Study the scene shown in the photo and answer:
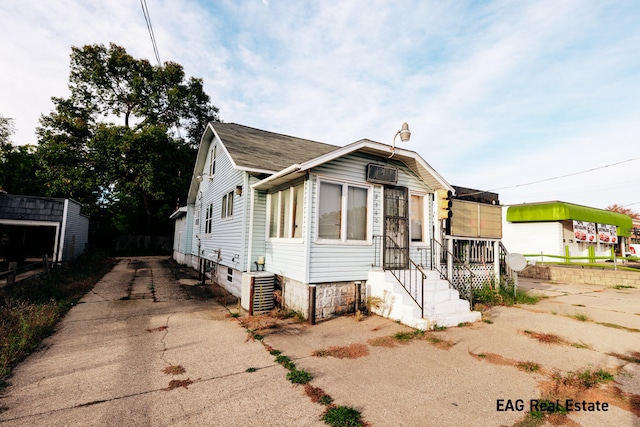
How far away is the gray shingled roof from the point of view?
896 cm

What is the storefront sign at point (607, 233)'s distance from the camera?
21.9 metres

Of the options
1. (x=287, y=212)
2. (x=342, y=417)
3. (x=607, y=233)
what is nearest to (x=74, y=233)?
(x=287, y=212)

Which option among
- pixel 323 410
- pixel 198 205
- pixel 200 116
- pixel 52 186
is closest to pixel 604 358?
pixel 323 410

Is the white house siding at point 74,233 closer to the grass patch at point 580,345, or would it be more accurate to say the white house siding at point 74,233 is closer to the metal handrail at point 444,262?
the metal handrail at point 444,262

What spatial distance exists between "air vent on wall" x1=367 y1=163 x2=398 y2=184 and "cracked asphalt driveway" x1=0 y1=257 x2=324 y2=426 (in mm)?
5138

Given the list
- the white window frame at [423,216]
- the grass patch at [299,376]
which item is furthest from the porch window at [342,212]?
the grass patch at [299,376]

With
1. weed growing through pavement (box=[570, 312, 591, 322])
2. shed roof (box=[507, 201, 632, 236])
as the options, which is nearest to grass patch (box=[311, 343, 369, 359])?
weed growing through pavement (box=[570, 312, 591, 322])

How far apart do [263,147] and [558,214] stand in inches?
768

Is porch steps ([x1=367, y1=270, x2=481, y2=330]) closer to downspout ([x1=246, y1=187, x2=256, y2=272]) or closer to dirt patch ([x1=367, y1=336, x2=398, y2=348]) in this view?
dirt patch ([x1=367, y1=336, x2=398, y2=348])

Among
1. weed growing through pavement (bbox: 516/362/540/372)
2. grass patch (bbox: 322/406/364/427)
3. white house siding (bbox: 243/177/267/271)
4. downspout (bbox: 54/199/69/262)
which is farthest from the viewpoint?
downspout (bbox: 54/199/69/262)

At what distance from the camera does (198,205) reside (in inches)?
711

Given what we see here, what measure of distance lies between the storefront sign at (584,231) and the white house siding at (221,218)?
22341mm

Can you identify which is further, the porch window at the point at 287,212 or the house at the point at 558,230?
the house at the point at 558,230

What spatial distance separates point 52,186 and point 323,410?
101ft
